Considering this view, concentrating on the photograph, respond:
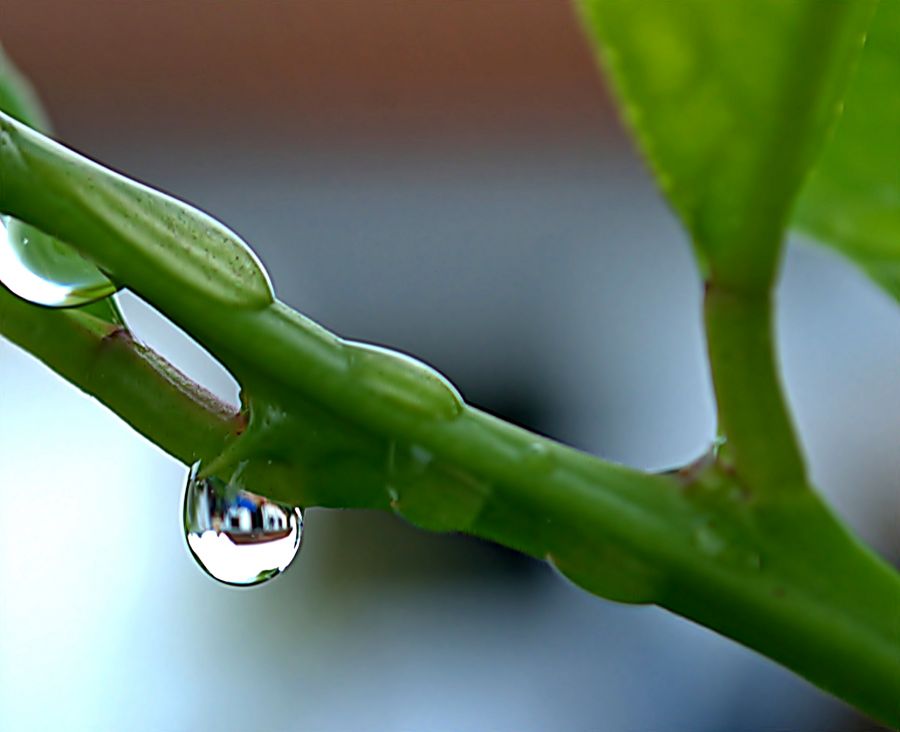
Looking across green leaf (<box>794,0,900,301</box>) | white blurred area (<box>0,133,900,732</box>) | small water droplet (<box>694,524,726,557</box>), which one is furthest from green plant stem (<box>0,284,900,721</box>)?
white blurred area (<box>0,133,900,732</box>)

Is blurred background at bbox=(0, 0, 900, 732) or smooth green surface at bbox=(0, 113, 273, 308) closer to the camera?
smooth green surface at bbox=(0, 113, 273, 308)

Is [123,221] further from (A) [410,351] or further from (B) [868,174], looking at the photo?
(A) [410,351]

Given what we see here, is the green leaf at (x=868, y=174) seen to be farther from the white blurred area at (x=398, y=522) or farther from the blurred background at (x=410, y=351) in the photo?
the blurred background at (x=410, y=351)

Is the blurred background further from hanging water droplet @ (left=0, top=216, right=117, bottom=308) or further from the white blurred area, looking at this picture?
hanging water droplet @ (left=0, top=216, right=117, bottom=308)

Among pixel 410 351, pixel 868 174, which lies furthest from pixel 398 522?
pixel 868 174

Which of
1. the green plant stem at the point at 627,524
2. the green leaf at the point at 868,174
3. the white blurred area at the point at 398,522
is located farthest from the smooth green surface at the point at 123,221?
the white blurred area at the point at 398,522

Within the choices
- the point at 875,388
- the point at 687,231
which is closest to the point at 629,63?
the point at 687,231

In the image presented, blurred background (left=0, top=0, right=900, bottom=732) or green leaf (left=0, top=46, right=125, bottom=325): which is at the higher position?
green leaf (left=0, top=46, right=125, bottom=325)
